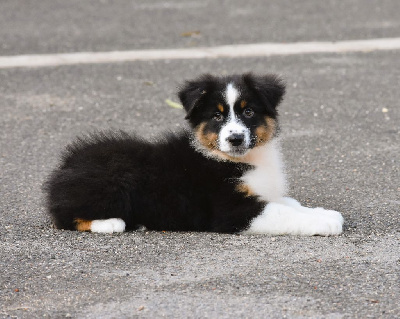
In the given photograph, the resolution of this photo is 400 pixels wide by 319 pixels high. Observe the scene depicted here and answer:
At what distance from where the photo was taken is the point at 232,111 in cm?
552

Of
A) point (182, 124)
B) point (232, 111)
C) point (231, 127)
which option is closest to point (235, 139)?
point (231, 127)

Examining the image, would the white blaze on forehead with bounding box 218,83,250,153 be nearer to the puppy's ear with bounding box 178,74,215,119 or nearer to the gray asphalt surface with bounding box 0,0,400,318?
the puppy's ear with bounding box 178,74,215,119

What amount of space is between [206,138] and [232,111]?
0.28 m

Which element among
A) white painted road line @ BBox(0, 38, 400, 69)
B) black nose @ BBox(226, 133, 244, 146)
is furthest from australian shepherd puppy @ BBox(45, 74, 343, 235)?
white painted road line @ BBox(0, 38, 400, 69)

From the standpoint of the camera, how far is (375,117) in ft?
28.2

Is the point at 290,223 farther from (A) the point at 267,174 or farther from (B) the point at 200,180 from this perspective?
(B) the point at 200,180

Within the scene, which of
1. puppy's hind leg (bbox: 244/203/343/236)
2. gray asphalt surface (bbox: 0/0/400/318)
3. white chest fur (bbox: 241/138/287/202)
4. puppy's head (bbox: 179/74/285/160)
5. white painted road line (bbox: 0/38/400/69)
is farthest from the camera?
white painted road line (bbox: 0/38/400/69)

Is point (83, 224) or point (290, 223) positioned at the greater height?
point (290, 223)

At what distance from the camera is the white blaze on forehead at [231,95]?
5.51 meters

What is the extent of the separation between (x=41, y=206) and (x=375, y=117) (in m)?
4.08

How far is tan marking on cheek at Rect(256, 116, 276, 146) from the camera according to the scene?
5.62 metres

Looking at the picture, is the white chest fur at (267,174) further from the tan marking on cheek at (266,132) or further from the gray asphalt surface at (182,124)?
the gray asphalt surface at (182,124)

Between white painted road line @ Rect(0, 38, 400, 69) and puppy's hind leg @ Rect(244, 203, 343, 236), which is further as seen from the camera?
white painted road line @ Rect(0, 38, 400, 69)

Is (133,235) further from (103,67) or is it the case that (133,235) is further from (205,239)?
(103,67)
